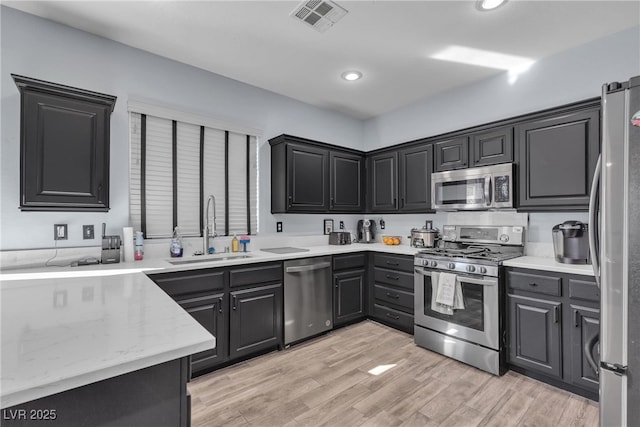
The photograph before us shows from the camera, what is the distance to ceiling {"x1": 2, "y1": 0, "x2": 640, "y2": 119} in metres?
2.12

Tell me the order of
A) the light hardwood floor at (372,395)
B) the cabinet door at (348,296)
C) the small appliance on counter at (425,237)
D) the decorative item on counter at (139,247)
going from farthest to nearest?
the small appliance on counter at (425,237)
the cabinet door at (348,296)
the decorative item on counter at (139,247)
the light hardwood floor at (372,395)

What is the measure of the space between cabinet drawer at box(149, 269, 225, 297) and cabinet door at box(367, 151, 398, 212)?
2.32 m

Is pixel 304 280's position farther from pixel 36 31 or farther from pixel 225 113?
pixel 36 31

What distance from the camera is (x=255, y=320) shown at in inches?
104

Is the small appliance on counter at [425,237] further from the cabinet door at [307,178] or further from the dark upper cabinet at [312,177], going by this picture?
the cabinet door at [307,178]

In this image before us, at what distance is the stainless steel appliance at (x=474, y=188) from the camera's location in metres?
2.77

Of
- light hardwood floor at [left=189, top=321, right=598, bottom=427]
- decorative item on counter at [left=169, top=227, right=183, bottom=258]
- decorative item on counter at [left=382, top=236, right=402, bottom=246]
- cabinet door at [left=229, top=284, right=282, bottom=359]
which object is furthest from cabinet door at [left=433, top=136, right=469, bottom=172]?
decorative item on counter at [left=169, top=227, right=183, bottom=258]

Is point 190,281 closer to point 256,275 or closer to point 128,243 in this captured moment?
point 256,275

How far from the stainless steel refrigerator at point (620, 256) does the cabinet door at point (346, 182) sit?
8.99 ft

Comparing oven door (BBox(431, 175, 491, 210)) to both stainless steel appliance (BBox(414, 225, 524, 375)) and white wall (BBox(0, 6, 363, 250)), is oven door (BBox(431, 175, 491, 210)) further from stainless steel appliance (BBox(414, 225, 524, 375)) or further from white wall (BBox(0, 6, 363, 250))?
white wall (BBox(0, 6, 363, 250))

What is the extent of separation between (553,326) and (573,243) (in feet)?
2.18

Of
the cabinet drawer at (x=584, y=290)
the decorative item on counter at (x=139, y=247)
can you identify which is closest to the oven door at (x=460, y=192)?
the cabinet drawer at (x=584, y=290)

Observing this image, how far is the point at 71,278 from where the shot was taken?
173cm

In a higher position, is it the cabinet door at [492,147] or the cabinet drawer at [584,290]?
the cabinet door at [492,147]
